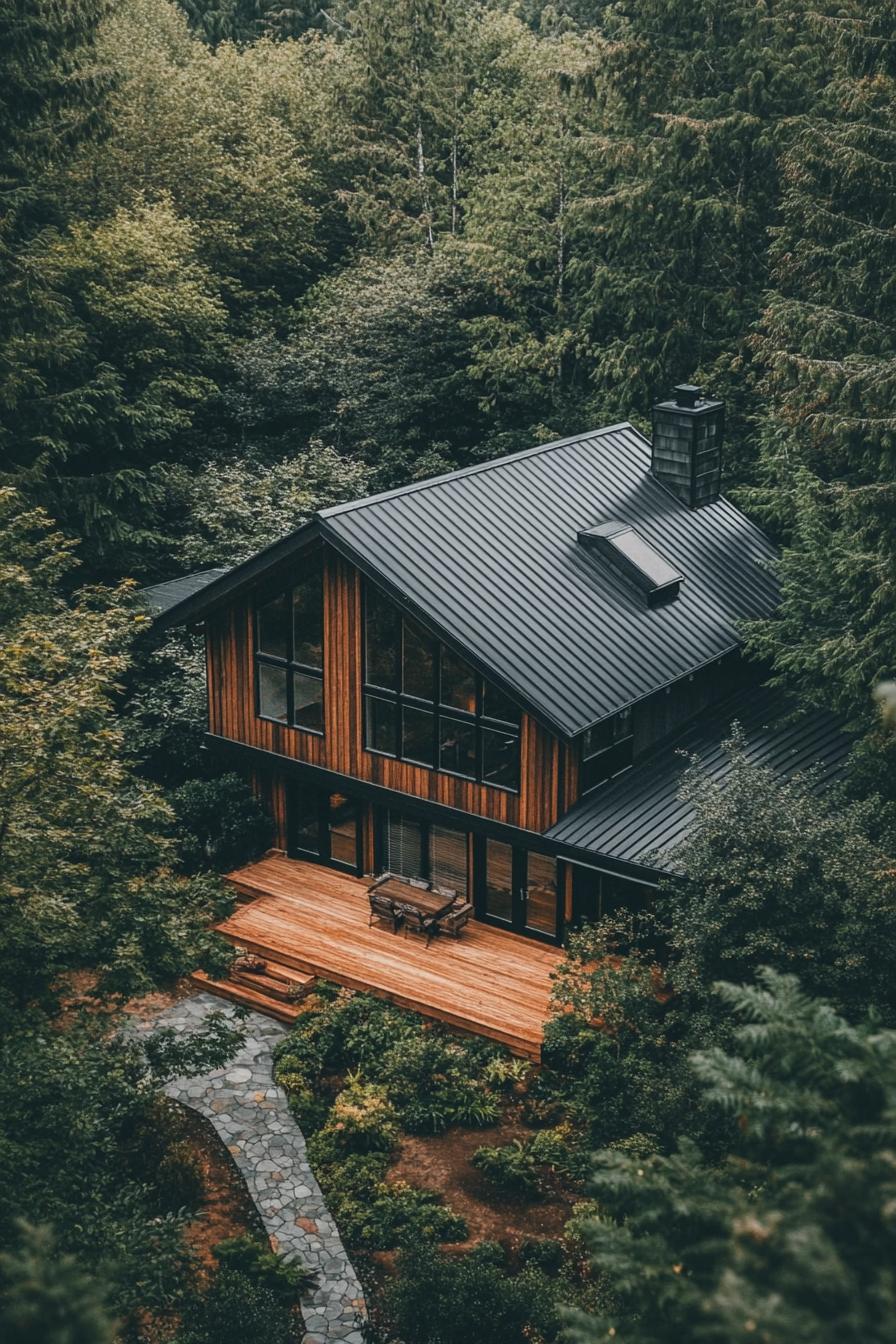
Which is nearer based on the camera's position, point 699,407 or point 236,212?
point 699,407

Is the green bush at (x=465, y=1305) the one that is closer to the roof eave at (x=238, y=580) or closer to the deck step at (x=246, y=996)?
the deck step at (x=246, y=996)

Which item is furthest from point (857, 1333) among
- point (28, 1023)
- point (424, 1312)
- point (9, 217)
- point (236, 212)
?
point (236, 212)

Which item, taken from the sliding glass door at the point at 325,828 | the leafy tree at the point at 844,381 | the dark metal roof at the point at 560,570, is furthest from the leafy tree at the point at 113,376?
the leafy tree at the point at 844,381

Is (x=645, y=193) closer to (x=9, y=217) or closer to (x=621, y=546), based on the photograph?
(x=621, y=546)

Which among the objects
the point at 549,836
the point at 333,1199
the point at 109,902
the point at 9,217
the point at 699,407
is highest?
the point at 9,217

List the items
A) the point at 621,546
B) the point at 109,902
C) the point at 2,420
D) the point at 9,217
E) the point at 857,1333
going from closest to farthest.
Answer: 1. the point at 857,1333
2. the point at 109,902
3. the point at 621,546
4. the point at 9,217
5. the point at 2,420

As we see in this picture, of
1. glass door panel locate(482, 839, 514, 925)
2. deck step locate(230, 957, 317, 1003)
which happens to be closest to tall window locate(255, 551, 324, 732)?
glass door panel locate(482, 839, 514, 925)
